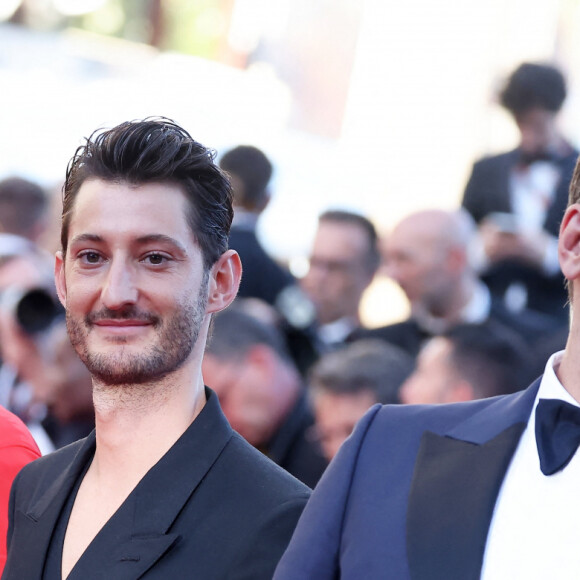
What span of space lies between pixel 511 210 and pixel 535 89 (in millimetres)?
571

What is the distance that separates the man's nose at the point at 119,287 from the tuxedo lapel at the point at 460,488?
2.19 ft

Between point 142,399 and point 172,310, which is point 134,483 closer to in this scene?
point 142,399

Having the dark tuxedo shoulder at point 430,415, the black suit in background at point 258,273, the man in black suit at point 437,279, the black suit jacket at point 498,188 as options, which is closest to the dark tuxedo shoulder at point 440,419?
the dark tuxedo shoulder at point 430,415

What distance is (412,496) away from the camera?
6.50 ft

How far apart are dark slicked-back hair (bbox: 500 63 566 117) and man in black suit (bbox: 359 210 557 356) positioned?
610mm

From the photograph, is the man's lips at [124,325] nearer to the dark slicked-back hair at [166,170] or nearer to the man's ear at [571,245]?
the dark slicked-back hair at [166,170]

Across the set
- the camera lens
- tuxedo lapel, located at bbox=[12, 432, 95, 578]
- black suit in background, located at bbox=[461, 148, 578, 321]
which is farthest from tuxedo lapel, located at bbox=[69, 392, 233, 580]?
black suit in background, located at bbox=[461, 148, 578, 321]

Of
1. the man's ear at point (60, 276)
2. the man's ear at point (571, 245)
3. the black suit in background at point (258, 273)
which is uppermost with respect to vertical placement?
the man's ear at point (571, 245)

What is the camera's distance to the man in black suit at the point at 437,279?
5.43 m

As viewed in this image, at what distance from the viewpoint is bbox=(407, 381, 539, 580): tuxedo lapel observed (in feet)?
6.20

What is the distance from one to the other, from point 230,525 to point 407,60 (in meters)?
10.6

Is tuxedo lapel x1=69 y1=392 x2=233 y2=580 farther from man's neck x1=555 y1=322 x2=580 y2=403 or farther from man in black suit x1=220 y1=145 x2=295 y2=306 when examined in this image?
man in black suit x1=220 y1=145 x2=295 y2=306

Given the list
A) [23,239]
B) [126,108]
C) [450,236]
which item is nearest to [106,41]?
[126,108]

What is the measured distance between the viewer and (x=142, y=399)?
7.95ft
